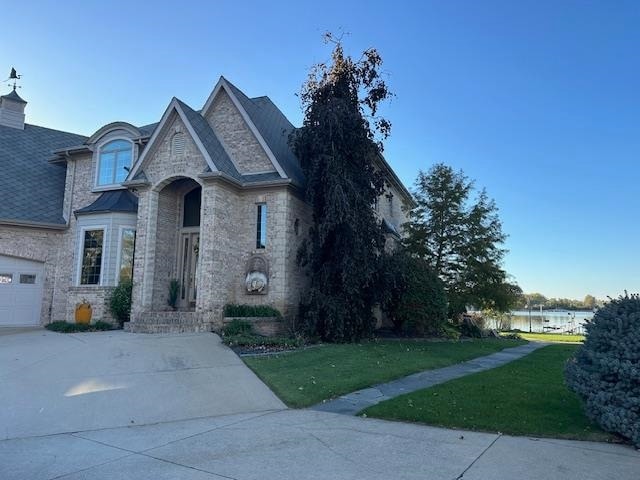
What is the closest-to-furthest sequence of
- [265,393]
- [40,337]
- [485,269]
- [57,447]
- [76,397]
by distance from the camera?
1. [57,447]
2. [76,397]
3. [265,393]
4. [40,337]
5. [485,269]

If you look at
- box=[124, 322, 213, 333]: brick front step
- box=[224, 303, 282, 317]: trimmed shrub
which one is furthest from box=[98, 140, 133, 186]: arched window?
box=[224, 303, 282, 317]: trimmed shrub

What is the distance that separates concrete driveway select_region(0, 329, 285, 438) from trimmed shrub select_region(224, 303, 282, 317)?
2.77 meters

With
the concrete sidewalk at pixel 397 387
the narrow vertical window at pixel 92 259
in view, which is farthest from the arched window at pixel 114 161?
the concrete sidewalk at pixel 397 387

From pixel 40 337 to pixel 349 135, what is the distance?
1192 cm

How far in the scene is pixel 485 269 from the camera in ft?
74.4

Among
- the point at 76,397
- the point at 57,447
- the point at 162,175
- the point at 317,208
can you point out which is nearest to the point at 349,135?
the point at 317,208

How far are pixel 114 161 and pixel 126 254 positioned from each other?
183 inches

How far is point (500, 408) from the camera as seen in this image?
737 centimetres

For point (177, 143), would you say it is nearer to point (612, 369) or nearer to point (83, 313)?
point (83, 313)

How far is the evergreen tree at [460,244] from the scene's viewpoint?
2292cm

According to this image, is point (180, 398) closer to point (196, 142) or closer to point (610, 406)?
point (610, 406)

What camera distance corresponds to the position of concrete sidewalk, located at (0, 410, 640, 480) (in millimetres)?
4723

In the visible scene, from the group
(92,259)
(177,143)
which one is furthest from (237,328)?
(92,259)

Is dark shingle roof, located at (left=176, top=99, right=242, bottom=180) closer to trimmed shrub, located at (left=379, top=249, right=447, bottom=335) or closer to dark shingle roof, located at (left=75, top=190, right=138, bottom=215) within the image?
dark shingle roof, located at (left=75, top=190, right=138, bottom=215)
